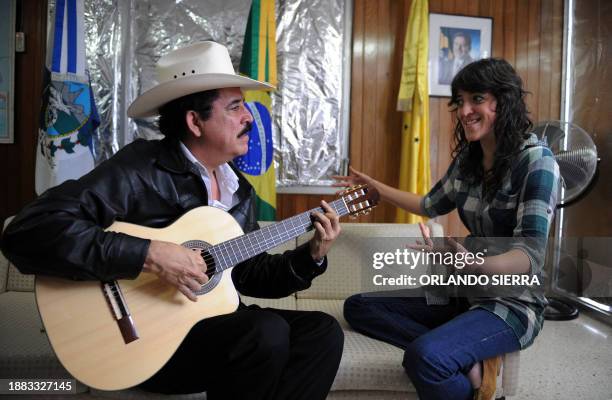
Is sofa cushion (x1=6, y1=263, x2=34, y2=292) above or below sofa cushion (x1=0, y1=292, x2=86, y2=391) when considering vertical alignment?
above

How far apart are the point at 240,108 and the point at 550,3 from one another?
2954mm

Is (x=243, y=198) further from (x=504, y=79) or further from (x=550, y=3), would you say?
(x=550, y=3)

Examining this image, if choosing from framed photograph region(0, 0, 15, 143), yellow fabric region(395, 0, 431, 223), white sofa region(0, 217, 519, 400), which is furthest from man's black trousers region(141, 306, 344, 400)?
framed photograph region(0, 0, 15, 143)

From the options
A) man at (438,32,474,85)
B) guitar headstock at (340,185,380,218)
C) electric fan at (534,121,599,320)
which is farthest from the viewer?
man at (438,32,474,85)

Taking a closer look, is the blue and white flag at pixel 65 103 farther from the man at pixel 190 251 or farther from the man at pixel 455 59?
the man at pixel 455 59

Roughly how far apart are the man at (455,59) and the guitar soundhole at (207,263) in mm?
2479

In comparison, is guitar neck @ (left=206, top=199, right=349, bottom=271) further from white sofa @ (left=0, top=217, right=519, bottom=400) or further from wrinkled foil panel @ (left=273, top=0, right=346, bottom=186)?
wrinkled foil panel @ (left=273, top=0, right=346, bottom=186)

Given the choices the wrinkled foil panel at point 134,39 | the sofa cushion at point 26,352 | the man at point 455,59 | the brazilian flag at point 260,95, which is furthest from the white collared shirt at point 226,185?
the man at point 455,59

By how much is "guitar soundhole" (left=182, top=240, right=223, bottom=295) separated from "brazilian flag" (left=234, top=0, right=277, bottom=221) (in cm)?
132

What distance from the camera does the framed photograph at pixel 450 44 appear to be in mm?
3119

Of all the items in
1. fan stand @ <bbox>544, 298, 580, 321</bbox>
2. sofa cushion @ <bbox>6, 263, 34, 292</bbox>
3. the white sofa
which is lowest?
fan stand @ <bbox>544, 298, 580, 321</bbox>

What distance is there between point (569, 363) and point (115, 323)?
2139 millimetres

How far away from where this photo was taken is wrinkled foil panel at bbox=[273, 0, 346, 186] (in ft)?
9.63

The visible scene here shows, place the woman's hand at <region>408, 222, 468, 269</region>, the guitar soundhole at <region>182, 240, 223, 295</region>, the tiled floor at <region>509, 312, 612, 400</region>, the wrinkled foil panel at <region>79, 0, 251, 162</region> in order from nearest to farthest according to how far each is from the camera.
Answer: the guitar soundhole at <region>182, 240, 223, 295</region>, the woman's hand at <region>408, 222, 468, 269</region>, the tiled floor at <region>509, 312, 612, 400</region>, the wrinkled foil panel at <region>79, 0, 251, 162</region>
